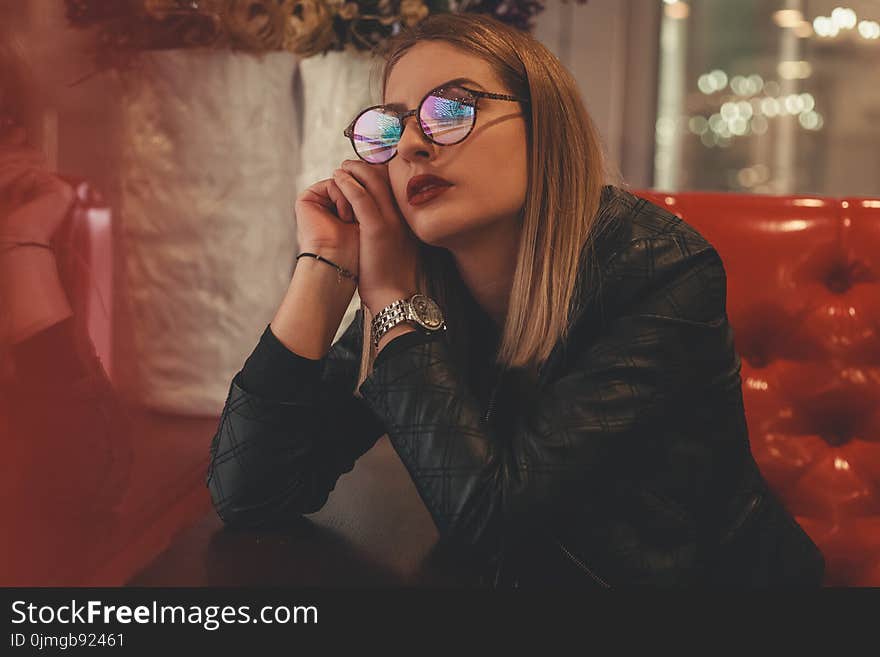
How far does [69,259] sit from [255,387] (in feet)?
0.83

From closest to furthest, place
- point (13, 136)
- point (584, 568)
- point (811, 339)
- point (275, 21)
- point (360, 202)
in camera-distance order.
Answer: point (13, 136)
point (584, 568)
point (360, 202)
point (811, 339)
point (275, 21)

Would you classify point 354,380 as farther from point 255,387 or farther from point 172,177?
point 172,177

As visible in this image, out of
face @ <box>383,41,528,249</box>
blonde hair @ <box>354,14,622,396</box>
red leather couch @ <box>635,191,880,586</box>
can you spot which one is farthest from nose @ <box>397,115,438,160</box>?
red leather couch @ <box>635,191,880,586</box>

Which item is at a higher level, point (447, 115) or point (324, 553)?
point (447, 115)

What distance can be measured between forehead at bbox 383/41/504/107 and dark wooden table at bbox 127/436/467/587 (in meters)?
0.50

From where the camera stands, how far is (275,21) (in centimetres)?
144

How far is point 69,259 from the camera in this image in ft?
2.81

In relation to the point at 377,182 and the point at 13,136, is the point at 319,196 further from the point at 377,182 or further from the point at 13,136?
the point at 13,136

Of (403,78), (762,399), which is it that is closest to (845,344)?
(762,399)

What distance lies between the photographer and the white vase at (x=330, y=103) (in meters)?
1.56

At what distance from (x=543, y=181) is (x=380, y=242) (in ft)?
0.65

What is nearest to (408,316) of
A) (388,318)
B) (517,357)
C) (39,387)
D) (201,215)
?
(388,318)

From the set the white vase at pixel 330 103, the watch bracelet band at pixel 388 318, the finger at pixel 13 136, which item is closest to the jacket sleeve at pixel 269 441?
the watch bracelet band at pixel 388 318

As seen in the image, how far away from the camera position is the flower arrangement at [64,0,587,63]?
3.58 ft
